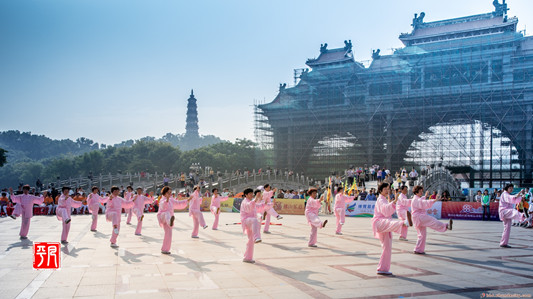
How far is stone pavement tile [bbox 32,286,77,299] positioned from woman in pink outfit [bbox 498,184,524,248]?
36.1 feet

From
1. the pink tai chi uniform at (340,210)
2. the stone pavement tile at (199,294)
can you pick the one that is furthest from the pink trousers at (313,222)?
the stone pavement tile at (199,294)

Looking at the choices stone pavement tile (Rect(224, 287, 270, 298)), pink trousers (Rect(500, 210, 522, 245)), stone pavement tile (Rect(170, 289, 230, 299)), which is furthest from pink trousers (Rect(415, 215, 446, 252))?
stone pavement tile (Rect(170, 289, 230, 299))

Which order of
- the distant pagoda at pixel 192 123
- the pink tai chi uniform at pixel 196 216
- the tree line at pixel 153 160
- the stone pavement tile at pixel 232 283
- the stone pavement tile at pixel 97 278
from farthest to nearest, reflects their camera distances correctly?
the distant pagoda at pixel 192 123 < the tree line at pixel 153 160 < the pink tai chi uniform at pixel 196 216 < the stone pavement tile at pixel 97 278 < the stone pavement tile at pixel 232 283

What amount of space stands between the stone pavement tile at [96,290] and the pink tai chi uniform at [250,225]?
120 inches

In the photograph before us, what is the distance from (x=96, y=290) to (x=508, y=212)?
1098 cm

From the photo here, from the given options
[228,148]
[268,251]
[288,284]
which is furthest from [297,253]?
[228,148]

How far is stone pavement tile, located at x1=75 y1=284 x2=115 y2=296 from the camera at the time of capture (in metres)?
6.52

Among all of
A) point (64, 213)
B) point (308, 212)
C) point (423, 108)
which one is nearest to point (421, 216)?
point (308, 212)

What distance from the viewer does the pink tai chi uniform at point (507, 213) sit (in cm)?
1219

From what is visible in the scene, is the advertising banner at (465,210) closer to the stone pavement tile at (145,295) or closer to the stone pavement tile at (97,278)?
the stone pavement tile at (97,278)

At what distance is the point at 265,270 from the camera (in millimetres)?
8414

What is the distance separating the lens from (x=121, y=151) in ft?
232

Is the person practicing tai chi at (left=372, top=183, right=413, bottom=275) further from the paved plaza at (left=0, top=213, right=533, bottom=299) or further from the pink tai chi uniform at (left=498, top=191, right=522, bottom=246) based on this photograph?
the pink tai chi uniform at (left=498, top=191, right=522, bottom=246)
